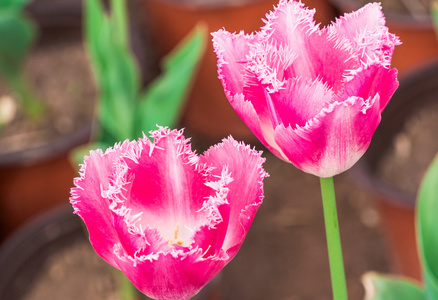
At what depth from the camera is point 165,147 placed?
1.34 feet

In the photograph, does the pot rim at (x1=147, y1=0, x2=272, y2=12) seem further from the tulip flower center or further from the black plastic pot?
the tulip flower center

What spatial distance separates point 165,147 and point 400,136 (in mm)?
1035

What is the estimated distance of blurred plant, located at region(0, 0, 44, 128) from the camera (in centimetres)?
131

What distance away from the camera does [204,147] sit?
179 cm

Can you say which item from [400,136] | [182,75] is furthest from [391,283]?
→ [400,136]

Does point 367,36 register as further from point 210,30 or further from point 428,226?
point 210,30

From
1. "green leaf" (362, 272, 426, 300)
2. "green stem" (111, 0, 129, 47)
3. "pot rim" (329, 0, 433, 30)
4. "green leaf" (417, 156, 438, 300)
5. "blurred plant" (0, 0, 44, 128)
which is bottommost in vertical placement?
"blurred plant" (0, 0, 44, 128)

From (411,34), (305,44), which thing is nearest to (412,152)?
(411,34)

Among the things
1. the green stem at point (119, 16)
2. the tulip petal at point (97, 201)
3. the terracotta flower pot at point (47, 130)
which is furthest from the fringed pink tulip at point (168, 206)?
the terracotta flower pot at point (47, 130)

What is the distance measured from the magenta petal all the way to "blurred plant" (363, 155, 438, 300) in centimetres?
23

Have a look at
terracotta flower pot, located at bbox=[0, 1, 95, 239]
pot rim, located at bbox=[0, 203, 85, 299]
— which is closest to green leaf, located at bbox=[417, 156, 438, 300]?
pot rim, located at bbox=[0, 203, 85, 299]

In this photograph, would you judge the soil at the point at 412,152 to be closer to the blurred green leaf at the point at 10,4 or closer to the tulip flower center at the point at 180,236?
the blurred green leaf at the point at 10,4

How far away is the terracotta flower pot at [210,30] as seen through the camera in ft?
5.20

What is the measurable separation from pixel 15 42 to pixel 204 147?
0.56 meters
